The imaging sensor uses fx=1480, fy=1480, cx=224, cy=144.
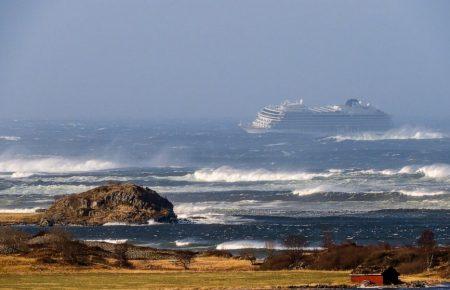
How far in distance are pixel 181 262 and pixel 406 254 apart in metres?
9.72

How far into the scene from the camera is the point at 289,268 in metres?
60.7

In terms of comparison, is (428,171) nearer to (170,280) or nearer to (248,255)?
(248,255)

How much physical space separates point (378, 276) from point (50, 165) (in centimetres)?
9255

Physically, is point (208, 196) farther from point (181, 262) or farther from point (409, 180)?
point (181, 262)

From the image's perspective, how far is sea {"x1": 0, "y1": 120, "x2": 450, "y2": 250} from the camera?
76125 mm

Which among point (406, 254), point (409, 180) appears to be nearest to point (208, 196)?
point (409, 180)

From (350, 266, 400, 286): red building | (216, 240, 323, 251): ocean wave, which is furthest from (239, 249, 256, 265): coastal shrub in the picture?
(350, 266, 400, 286): red building

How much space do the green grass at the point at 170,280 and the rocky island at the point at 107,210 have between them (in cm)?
2345

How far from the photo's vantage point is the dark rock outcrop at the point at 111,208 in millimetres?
82375

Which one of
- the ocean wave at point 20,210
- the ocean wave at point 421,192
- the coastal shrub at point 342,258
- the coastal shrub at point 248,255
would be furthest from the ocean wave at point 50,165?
the coastal shrub at point 342,258

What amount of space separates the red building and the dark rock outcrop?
28708mm

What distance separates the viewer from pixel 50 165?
144 metres

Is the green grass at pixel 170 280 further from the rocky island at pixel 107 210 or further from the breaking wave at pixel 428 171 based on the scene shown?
the breaking wave at pixel 428 171

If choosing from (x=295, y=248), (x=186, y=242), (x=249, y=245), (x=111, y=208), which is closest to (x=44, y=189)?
(x=111, y=208)
